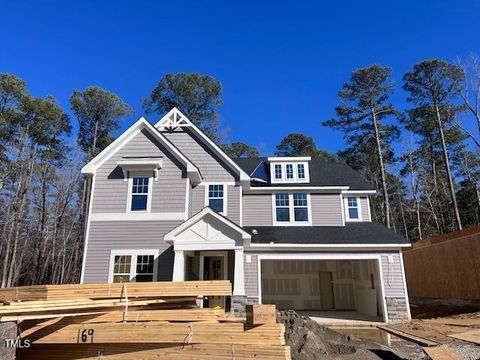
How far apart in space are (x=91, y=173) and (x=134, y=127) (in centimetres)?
261

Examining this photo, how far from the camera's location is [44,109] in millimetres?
27406

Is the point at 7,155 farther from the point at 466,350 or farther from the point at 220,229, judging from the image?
the point at 466,350

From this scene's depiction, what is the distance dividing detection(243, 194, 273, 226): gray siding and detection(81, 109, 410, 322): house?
5 centimetres

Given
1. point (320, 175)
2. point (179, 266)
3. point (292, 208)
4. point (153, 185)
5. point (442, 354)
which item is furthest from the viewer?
point (320, 175)

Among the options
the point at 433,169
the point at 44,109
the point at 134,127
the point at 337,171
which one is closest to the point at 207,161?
→ the point at 134,127

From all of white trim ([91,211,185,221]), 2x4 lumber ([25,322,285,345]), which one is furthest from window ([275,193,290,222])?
2x4 lumber ([25,322,285,345])

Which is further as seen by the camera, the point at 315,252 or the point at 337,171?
the point at 337,171

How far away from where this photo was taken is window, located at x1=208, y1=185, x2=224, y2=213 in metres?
15.6

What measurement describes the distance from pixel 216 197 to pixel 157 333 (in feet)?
35.0

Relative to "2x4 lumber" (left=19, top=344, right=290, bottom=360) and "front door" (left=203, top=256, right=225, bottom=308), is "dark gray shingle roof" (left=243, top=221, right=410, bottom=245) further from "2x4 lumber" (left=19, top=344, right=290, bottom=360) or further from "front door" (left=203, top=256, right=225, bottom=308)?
"2x4 lumber" (left=19, top=344, right=290, bottom=360)

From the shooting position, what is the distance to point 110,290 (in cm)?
666

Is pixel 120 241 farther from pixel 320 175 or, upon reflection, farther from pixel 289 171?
pixel 320 175

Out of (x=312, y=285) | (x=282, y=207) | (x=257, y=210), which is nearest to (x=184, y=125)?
(x=257, y=210)

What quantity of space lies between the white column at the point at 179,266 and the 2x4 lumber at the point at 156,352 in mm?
6802
